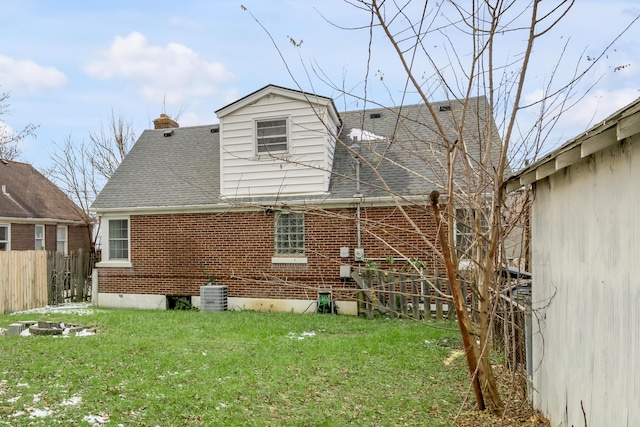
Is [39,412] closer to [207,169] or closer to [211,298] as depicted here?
[211,298]

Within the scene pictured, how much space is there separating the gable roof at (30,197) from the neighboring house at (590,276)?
1932 centimetres

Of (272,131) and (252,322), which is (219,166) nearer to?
(272,131)

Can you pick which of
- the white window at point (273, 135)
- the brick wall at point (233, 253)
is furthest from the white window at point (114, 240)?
the white window at point (273, 135)

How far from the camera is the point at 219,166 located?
46.3 feet

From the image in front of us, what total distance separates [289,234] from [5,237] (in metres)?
12.8

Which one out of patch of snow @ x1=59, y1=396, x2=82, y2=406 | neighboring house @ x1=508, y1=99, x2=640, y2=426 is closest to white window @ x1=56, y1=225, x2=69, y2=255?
patch of snow @ x1=59, y1=396, x2=82, y2=406

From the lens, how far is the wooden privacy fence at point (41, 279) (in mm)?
12672

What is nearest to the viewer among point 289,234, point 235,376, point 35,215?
point 235,376

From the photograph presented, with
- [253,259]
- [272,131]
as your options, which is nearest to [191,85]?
[272,131]

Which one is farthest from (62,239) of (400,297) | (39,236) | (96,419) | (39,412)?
(96,419)

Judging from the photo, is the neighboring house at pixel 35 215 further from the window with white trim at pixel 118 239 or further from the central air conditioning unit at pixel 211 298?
the central air conditioning unit at pixel 211 298

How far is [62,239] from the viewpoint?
2138 cm

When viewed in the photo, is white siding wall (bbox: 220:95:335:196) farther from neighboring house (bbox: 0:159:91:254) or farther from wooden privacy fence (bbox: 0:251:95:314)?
neighboring house (bbox: 0:159:91:254)

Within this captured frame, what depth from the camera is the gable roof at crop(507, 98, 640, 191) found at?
259 cm
